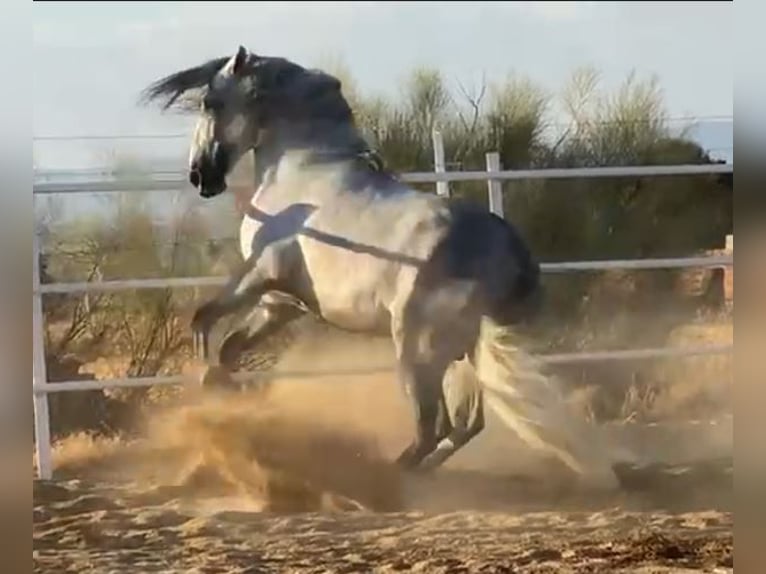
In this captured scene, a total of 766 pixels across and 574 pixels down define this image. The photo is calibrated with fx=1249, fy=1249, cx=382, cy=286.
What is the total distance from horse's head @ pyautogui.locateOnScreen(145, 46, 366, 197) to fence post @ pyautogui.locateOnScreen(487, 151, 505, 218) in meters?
0.27

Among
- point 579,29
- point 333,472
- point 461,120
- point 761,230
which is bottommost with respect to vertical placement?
point 333,472

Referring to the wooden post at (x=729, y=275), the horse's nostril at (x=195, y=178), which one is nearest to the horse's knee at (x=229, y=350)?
the horse's nostril at (x=195, y=178)

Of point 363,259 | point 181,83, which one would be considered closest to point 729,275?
point 363,259

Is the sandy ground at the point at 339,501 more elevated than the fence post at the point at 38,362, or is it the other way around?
the fence post at the point at 38,362

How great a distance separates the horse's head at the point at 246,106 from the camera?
2.24 metres

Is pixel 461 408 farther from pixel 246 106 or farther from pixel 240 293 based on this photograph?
pixel 246 106

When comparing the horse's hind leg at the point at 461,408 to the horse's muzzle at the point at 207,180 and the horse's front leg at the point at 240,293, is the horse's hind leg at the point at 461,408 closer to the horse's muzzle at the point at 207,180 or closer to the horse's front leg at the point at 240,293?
the horse's front leg at the point at 240,293

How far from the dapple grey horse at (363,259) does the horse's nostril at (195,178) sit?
2 cm

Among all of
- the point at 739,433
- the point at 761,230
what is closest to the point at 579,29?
the point at 761,230

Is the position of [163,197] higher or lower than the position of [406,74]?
lower

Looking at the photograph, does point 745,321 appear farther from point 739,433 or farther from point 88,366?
point 88,366

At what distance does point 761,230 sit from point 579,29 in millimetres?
495

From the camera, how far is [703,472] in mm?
2326

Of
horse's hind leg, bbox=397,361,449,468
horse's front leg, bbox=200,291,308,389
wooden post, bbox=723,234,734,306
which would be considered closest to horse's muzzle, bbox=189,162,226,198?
horse's front leg, bbox=200,291,308,389
